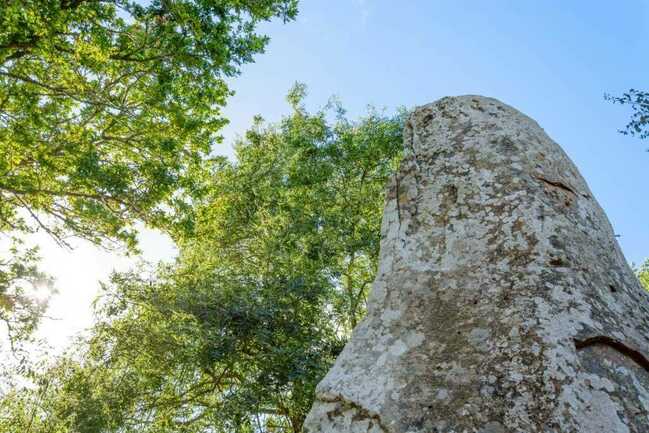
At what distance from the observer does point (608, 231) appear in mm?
3861

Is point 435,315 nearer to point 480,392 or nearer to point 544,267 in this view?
point 480,392

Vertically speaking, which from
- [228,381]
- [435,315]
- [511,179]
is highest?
[228,381]

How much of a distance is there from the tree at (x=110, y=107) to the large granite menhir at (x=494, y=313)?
7633mm

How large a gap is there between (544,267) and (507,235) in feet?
1.16

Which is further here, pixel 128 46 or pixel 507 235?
pixel 128 46

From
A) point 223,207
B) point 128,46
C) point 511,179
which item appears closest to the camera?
point 511,179

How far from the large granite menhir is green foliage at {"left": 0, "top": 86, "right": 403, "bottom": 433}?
7600 millimetres

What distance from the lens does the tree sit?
30.9 feet

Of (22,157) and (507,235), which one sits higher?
(22,157)

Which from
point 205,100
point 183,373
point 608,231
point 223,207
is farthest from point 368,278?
point 608,231

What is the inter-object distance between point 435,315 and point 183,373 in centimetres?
1002

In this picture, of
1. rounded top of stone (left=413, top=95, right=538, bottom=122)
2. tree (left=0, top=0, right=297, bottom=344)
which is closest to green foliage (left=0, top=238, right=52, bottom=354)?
tree (left=0, top=0, right=297, bottom=344)

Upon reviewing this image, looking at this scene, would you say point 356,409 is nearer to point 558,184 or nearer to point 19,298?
point 558,184

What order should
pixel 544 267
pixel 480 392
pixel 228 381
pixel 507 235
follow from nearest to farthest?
pixel 480 392, pixel 544 267, pixel 507 235, pixel 228 381
